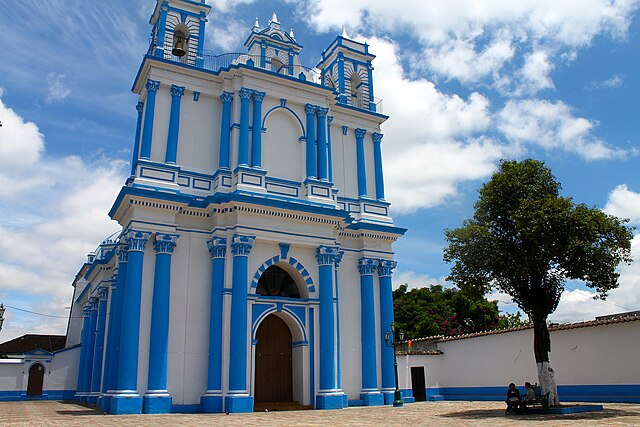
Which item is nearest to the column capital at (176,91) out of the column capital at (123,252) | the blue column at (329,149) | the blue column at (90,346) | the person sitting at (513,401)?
the column capital at (123,252)

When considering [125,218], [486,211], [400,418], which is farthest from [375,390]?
[125,218]

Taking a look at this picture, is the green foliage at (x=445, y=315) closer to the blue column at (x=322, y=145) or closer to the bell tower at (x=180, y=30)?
the blue column at (x=322, y=145)

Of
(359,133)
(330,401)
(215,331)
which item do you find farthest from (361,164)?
(330,401)

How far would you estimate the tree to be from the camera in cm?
1476

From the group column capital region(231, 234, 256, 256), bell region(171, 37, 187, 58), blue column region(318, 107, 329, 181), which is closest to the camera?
column capital region(231, 234, 256, 256)

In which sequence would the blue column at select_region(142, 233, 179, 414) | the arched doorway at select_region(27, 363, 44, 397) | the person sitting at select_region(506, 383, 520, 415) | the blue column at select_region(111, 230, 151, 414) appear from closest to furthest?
the person sitting at select_region(506, 383, 520, 415), the blue column at select_region(111, 230, 151, 414), the blue column at select_region(142, 233, 179, 414), the arched doorway at select_region(27, 363, 44, 397)

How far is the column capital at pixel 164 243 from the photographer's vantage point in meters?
17.9

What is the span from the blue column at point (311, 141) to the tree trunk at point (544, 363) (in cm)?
926

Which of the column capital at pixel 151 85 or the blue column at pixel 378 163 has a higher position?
the column capital at pixel 151 85

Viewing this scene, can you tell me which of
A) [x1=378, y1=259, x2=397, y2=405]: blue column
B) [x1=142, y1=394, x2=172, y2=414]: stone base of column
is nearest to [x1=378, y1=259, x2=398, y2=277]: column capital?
[x1=378, y1=259, x2=397, y2=405]: blue column

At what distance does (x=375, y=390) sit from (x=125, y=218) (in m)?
10.4

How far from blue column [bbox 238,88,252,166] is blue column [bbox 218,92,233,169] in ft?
1.81

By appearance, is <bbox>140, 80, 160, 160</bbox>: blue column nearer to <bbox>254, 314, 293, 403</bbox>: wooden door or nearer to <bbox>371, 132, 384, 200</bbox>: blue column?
<bbox>254, 314, 293, 403</bbox>: wooden door

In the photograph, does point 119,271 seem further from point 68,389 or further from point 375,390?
point 68,389
